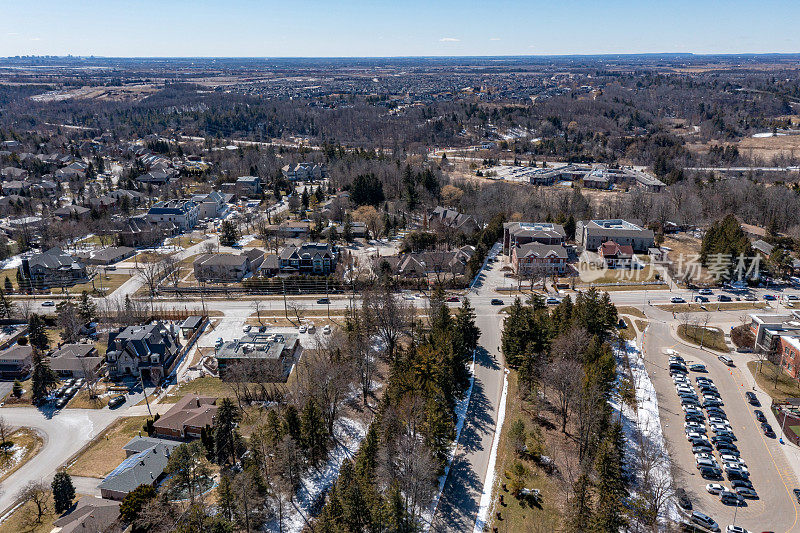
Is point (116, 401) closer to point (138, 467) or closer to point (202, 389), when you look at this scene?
point (202, 389)

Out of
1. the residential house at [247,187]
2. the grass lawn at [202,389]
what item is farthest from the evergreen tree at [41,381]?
the residential house at [247,187]

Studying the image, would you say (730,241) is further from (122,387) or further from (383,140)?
(383,140)

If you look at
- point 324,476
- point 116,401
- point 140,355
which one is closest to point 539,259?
point 324,476

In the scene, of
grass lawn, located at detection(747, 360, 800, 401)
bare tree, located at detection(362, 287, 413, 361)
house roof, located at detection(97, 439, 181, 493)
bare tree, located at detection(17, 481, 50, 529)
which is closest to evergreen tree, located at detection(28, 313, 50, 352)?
bare tree, located at detection(17, 481, 50, 529)

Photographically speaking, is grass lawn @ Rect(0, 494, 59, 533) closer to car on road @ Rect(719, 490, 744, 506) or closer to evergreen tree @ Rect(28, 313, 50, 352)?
evergreen tree @ Rect(28, 313, 50, 352)

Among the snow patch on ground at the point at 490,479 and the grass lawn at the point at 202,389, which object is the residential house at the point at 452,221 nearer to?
the snow patch on ground at the point at 490,479

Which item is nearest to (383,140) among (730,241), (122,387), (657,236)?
(657,236)

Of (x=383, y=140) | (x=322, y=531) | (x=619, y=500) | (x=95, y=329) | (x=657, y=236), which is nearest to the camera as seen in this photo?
(x=322, y=531)
